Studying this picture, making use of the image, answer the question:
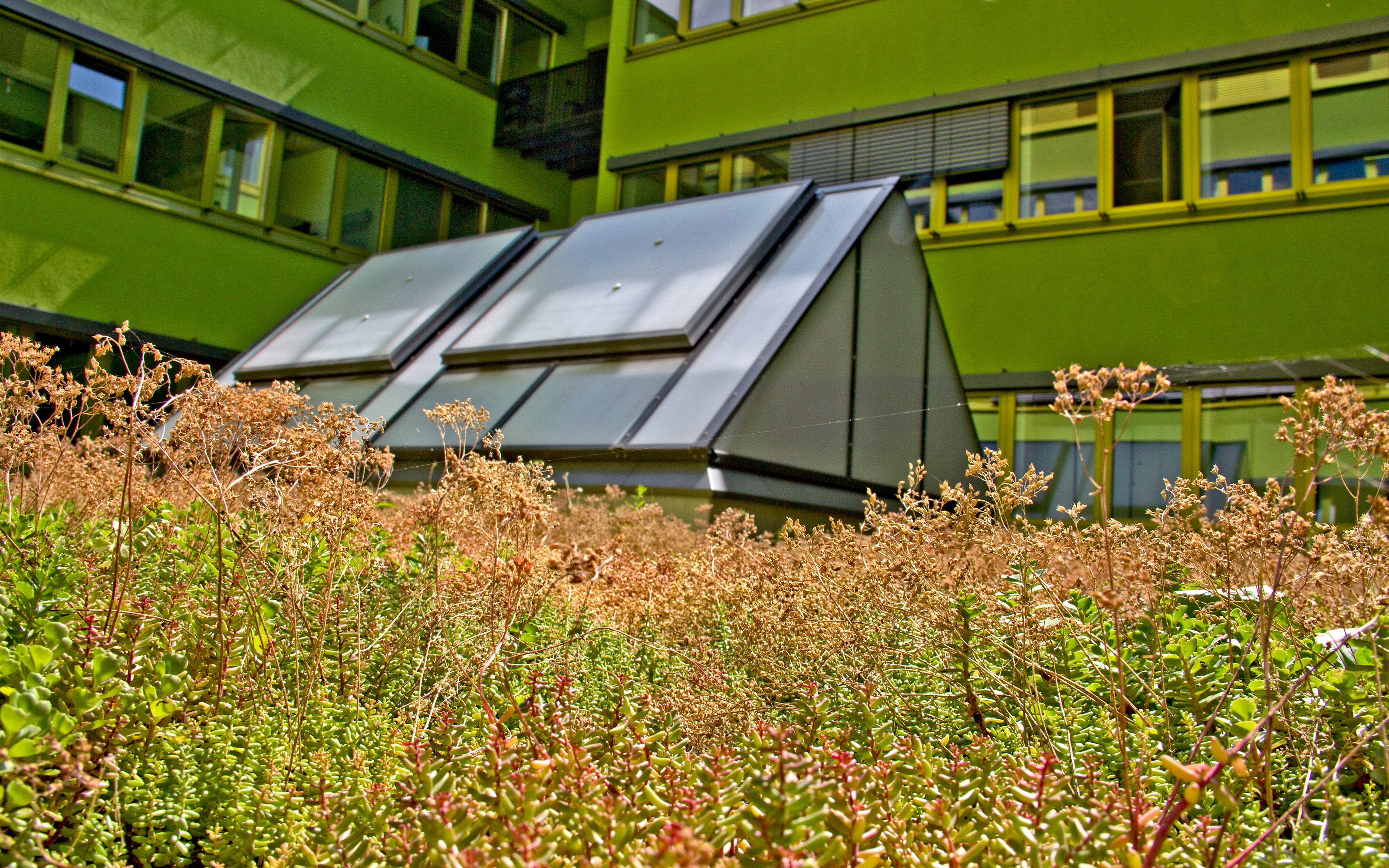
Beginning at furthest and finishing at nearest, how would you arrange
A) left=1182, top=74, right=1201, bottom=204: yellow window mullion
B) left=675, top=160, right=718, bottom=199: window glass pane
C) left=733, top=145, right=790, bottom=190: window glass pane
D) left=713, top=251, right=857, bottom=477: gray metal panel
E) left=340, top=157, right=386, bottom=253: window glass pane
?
1. left=340, top=157, right=386, bottom=253: window glass pane
2. left=675, top=160, right=718, bottom=199: window glass pane
3. left=733, top=145, right=790, bottom=190: window glass pane
4. left=1182, top=74, right=1201, bottom=204: yellow window mullion
5. left=713, top=251, right=857, bottom=477: gray metal panel

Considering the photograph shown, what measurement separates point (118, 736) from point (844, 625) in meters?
1.23

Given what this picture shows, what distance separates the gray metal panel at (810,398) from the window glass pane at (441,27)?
29.6 ft

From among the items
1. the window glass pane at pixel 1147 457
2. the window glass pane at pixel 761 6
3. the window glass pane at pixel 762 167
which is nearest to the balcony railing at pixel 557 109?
the window glass pane at pixel 761 6

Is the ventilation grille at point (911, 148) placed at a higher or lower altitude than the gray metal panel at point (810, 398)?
higher

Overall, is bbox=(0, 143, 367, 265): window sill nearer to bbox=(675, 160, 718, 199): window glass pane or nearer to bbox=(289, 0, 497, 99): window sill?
bbox=(289, 0, 497, 99): window sill

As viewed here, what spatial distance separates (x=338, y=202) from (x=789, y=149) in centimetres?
541

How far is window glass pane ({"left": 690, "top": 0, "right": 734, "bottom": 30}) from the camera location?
11.3 meters

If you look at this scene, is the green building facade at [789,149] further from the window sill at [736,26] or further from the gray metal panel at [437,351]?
the gray metal panel at [437,351]

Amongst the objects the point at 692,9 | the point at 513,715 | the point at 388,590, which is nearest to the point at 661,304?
the point at 388,590

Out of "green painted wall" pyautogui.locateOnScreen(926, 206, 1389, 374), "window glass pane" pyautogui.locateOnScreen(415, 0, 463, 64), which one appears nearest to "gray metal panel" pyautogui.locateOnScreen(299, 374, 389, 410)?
"green painted wall" pyautogui.locateOnScreen(926, 206, 1389, 374)

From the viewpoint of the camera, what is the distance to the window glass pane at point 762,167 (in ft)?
35.5

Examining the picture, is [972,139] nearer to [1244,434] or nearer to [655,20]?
[655,20]

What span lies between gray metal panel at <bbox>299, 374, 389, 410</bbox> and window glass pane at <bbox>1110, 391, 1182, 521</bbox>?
453 centimetres

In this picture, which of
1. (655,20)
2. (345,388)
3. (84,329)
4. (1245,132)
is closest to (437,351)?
(345,388)
